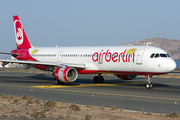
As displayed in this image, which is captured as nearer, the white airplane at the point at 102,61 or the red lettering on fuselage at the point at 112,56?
the white airplane at the point at 102,61

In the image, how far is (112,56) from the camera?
2677cm

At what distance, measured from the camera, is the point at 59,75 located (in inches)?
1030

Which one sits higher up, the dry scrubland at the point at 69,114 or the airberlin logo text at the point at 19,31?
the airberlin logo text at the point at 19,31

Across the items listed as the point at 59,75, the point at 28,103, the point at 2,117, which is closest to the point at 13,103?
the point at 28,103

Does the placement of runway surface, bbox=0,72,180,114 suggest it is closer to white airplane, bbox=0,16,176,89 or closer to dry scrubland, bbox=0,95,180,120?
dry scrubland, bbox=0,95,180,120

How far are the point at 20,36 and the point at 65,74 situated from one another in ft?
43.4

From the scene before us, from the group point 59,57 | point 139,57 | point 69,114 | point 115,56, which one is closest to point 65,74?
point 115,56

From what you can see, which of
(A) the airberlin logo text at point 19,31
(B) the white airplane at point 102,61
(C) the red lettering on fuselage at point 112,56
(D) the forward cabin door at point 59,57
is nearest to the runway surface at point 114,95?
(B) the white airplane at point 102,61

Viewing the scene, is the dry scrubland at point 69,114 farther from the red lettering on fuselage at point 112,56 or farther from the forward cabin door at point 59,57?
the forward cabin door at point 59,57

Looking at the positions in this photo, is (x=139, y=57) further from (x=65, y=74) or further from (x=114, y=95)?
(x=65, y=74)

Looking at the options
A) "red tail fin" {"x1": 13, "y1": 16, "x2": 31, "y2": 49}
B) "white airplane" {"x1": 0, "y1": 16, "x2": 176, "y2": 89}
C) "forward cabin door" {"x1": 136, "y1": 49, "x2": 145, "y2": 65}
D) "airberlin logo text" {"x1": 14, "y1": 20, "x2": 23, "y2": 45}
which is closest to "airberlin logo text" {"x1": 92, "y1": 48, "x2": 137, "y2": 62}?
"white airplane" {"x1": 0, "y1": 16, "x2": 176, "y2": 89}

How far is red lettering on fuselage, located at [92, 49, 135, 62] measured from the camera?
25531 millimetres

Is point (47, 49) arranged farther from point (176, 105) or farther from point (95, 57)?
point (176, 105)

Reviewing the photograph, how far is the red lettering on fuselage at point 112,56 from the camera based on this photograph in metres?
25.5
